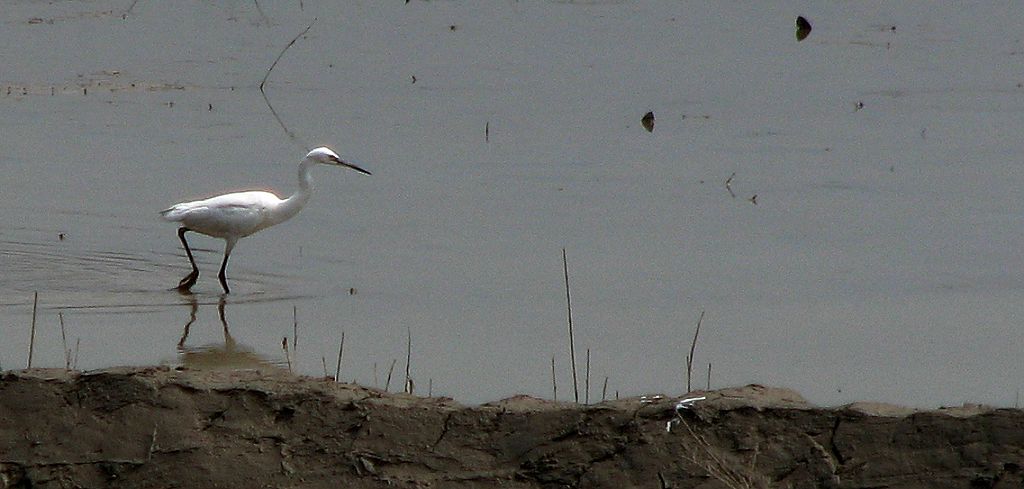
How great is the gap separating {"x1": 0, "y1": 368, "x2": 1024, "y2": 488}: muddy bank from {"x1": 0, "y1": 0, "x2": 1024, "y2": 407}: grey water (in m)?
2.16

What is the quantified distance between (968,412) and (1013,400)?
7.88 feet

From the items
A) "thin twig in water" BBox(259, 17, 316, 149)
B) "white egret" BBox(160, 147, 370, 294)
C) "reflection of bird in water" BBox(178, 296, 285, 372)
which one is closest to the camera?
"reflection of bird in water" BBox(178, 296, 285, 372)

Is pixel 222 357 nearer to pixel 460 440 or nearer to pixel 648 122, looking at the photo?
pixel 460 440

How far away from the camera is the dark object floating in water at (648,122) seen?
1226 centimetres

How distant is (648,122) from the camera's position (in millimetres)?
12500

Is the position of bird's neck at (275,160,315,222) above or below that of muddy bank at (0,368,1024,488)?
above

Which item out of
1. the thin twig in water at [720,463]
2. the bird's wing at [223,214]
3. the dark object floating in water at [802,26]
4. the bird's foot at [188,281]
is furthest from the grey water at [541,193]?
the thin twig in water at [720,463]

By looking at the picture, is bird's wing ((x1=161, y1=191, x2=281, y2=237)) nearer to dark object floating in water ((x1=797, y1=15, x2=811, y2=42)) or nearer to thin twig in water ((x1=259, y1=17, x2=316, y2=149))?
thin twig in water ((x1=259, y1=17, x2=316, y2=149))

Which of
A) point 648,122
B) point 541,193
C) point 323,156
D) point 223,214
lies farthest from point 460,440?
point 648,122

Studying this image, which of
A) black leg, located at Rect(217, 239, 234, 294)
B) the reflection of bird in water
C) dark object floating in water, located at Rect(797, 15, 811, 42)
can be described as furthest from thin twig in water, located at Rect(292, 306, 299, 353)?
dark object floating in water, located at Rect(797, 15, 811, 42)

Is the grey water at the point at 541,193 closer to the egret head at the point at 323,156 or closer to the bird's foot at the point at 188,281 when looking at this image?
the bird's foot at the point at 188,281

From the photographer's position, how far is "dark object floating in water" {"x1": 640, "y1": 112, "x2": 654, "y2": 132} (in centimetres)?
1226

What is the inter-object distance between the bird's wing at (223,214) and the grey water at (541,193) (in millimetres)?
289

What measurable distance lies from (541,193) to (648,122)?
1687 millimetres
